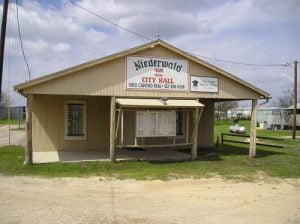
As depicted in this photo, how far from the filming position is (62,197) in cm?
960

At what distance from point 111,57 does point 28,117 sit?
3517 millimetres

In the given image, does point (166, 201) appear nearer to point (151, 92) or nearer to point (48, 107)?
point (151, 92)

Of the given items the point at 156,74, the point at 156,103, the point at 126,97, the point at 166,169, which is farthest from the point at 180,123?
the point at 166,169

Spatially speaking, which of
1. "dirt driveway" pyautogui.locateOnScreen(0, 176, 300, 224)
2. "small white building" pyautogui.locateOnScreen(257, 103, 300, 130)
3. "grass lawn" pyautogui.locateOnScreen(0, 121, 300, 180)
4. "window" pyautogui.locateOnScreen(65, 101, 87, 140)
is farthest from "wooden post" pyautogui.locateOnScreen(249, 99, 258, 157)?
"small white building" pyautogui.locateOnScreen(257, 103, 300, 130)

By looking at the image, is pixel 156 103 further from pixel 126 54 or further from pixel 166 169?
pixel 166 169

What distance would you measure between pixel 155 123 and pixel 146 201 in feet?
22.2

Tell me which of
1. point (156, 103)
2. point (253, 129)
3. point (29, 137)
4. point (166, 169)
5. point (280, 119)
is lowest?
point (166, 169)

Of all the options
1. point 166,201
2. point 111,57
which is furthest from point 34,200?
point 111,57

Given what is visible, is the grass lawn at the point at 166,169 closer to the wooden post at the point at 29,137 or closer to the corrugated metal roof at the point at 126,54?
the wooden post at the point at 29,137

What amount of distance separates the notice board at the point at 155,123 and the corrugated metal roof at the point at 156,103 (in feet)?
1.71

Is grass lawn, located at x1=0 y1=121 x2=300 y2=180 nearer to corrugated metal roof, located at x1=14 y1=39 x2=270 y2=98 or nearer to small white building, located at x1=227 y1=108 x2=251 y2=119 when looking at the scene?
corrugated metal roof, located at x1=14 y1=39 x2=270 y2=98

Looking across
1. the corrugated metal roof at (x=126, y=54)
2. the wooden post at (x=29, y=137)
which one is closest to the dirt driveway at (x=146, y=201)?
the wooden post at (x=29, y=137)

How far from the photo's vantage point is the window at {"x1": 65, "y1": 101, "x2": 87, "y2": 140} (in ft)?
60.2

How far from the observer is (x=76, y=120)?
60.6ft
